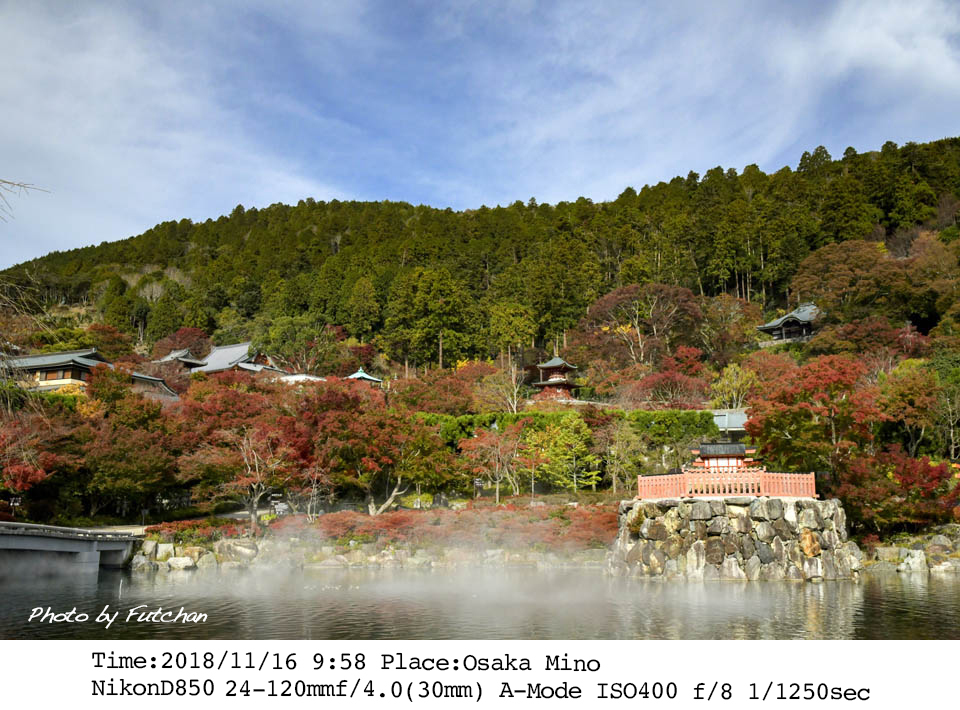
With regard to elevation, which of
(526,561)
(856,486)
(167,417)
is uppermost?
(167,417)

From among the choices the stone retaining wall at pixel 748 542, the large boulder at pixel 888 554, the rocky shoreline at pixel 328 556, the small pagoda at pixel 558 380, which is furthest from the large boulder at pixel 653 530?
the small pagoda at pixel 558 380

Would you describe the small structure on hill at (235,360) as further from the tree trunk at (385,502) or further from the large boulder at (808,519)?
the large boulder at (808,519)

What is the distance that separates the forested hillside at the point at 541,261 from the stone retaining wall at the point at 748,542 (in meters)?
20.9

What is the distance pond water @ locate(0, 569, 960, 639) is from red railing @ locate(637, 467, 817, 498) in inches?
77.8

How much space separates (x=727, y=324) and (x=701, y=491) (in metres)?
25.6

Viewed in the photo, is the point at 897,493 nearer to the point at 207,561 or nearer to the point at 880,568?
the point at 880,568

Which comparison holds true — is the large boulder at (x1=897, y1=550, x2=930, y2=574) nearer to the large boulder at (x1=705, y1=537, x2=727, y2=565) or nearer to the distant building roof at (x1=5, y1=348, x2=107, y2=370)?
the large boulder at (x1=705, y1=537, x2=727, y2=565)

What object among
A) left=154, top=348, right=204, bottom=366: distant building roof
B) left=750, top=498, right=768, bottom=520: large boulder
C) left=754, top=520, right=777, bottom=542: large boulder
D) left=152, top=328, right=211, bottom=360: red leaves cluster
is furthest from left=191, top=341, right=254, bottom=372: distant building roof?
left=754, top=520, right=777, bottom=542: large boulder

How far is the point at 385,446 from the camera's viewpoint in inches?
872

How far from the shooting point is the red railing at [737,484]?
15195mm

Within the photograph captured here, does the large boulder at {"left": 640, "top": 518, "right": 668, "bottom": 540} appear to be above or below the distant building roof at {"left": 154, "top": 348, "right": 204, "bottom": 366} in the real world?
below

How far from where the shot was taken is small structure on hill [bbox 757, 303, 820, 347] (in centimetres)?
3903
